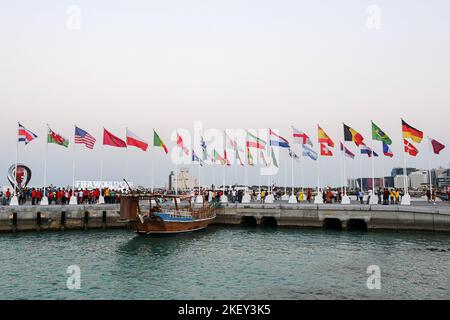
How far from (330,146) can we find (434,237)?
44.5 ft

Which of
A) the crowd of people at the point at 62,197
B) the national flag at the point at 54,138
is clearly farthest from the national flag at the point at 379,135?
the national flag at the point at 54,138

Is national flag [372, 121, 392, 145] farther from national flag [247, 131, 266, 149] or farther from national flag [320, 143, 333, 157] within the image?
national flag [247, 131, 266, 149]

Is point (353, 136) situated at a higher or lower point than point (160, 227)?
higher

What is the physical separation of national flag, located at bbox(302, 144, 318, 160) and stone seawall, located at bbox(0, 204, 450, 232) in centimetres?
534

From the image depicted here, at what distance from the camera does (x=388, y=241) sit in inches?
1200

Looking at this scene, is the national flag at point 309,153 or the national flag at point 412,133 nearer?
the national flag at point 412,133

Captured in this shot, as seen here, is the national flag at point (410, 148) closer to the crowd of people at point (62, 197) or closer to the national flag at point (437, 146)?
the national flag at point (437, 146)

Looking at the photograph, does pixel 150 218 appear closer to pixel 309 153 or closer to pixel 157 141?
pixel 157 141

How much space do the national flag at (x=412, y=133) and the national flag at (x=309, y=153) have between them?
9.03m

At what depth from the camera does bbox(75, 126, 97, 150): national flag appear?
36094 mm

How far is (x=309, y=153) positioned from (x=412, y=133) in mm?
10191

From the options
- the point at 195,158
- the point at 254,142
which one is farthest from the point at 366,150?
the point at 195,158

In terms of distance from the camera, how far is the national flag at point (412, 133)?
35.2m

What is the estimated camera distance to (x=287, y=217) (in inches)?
1596
